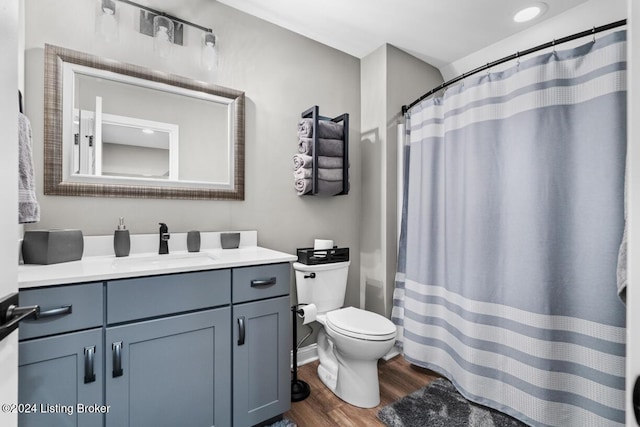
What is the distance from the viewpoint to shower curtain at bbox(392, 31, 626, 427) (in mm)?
1264

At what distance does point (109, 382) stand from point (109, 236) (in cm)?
74

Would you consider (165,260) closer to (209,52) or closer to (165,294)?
(165,294)

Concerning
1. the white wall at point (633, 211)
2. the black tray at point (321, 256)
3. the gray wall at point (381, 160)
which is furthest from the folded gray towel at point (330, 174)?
the white wall at point (633, 211)

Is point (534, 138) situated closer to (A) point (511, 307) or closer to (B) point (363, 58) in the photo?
(A) point (511, 307)

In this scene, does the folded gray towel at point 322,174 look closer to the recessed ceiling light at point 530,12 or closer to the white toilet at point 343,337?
the white toilet at point 343,337

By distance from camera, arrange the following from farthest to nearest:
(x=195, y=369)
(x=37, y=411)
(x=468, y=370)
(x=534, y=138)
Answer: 1. (x=468, y=370)
2. (x=534, y=138)
3. (x=195, y=369)
4. (x=37, y=411)

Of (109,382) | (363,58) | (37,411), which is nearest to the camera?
(37,411)

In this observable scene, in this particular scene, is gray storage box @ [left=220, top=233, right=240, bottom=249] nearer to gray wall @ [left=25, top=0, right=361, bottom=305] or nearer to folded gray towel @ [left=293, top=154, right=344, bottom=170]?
gray wall @ [left=25, top=0, right=361, bottom=305]

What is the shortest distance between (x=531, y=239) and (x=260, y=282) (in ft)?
4.61

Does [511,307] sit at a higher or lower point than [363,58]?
lower

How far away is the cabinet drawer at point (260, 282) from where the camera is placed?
1.38 metres

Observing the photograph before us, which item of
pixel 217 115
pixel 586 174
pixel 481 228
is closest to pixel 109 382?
pixel 217 115

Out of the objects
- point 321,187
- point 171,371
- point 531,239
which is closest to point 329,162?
point 321,187

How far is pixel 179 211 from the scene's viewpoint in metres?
1.73
